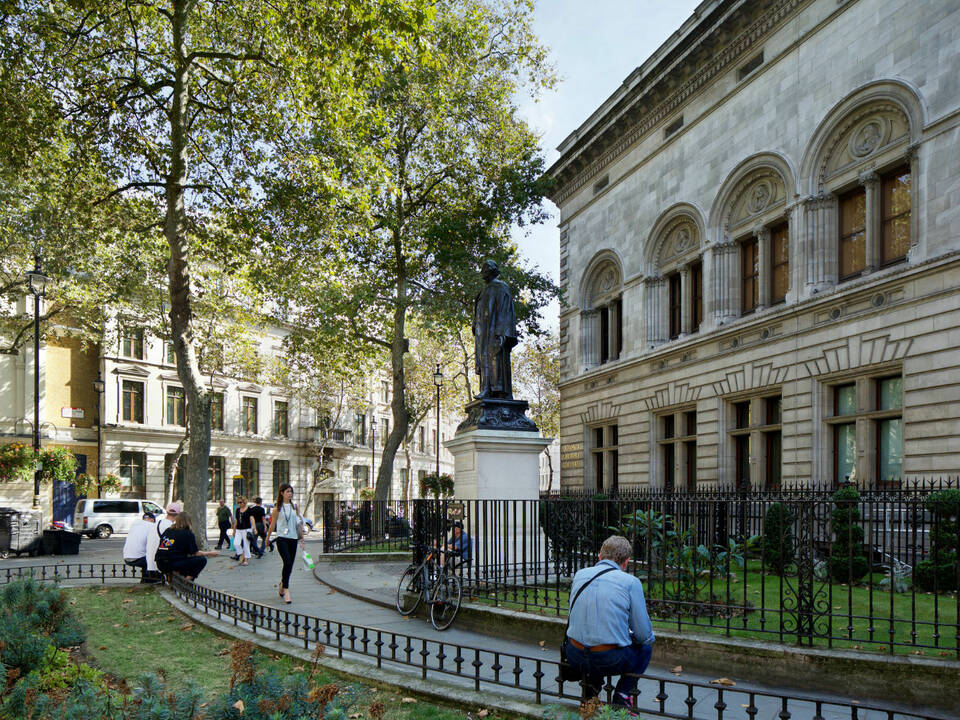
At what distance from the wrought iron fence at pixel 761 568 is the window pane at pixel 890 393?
3.83 metres

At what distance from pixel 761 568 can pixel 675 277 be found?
50.1ft

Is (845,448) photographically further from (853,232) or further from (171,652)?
(171,652)

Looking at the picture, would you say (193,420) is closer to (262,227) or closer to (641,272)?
(262,227)

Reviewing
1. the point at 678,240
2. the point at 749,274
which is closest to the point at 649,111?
the point at 678,240

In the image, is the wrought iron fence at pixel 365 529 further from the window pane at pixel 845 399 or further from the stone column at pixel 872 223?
the stone column at pixel 872 223

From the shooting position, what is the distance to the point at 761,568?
10039 millimetres

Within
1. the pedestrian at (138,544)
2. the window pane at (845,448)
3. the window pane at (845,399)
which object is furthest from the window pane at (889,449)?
the pedestrian at (138,544)

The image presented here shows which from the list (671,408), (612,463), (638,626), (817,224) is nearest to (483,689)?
(638,626)

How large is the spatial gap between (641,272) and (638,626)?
20.5m

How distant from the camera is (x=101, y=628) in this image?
9.52 metres

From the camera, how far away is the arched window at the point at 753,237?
18953 mm

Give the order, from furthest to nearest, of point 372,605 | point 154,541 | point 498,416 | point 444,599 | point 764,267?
point 764,267, point 154,541, point 498,416, point 372,605, point 444,599

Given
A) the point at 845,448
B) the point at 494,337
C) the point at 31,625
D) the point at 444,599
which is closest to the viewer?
the point at 31,625

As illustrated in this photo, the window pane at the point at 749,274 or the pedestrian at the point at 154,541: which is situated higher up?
the window pane at the point at 749,274
